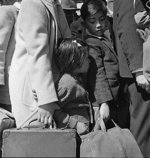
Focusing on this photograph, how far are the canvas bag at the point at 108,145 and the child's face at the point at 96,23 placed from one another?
104 cm

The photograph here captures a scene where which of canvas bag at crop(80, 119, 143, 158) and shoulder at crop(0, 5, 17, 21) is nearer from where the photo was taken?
canvas bag at crop(80, 119, 143, 158)

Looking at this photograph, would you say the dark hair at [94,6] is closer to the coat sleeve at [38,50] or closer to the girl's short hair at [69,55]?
the girl's short hair at [69,55]

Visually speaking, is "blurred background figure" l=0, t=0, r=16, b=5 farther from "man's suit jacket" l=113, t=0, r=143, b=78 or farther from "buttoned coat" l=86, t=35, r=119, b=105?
"man's suit jacket" l=113, t=0, r=143, b=78

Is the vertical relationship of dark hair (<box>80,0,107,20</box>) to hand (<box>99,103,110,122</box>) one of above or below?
above

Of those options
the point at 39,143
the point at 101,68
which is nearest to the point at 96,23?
the point at 101,68

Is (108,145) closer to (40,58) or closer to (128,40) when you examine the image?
(40,58)

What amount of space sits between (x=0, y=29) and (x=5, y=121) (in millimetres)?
645

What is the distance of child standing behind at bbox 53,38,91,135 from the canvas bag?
204 mm

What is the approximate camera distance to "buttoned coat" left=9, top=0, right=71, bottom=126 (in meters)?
3.08

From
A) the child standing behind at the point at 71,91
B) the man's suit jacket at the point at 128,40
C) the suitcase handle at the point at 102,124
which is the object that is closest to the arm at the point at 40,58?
the child standing behind at the point at 71,91

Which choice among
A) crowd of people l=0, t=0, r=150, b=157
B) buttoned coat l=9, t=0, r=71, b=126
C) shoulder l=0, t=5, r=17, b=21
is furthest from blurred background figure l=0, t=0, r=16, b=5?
buttoned coat l=9, t=0, r=71, b=126

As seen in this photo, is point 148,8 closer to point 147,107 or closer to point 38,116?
point 147,107

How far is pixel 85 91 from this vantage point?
328 centimetres

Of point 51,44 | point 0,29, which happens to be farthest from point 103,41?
point 0,29
